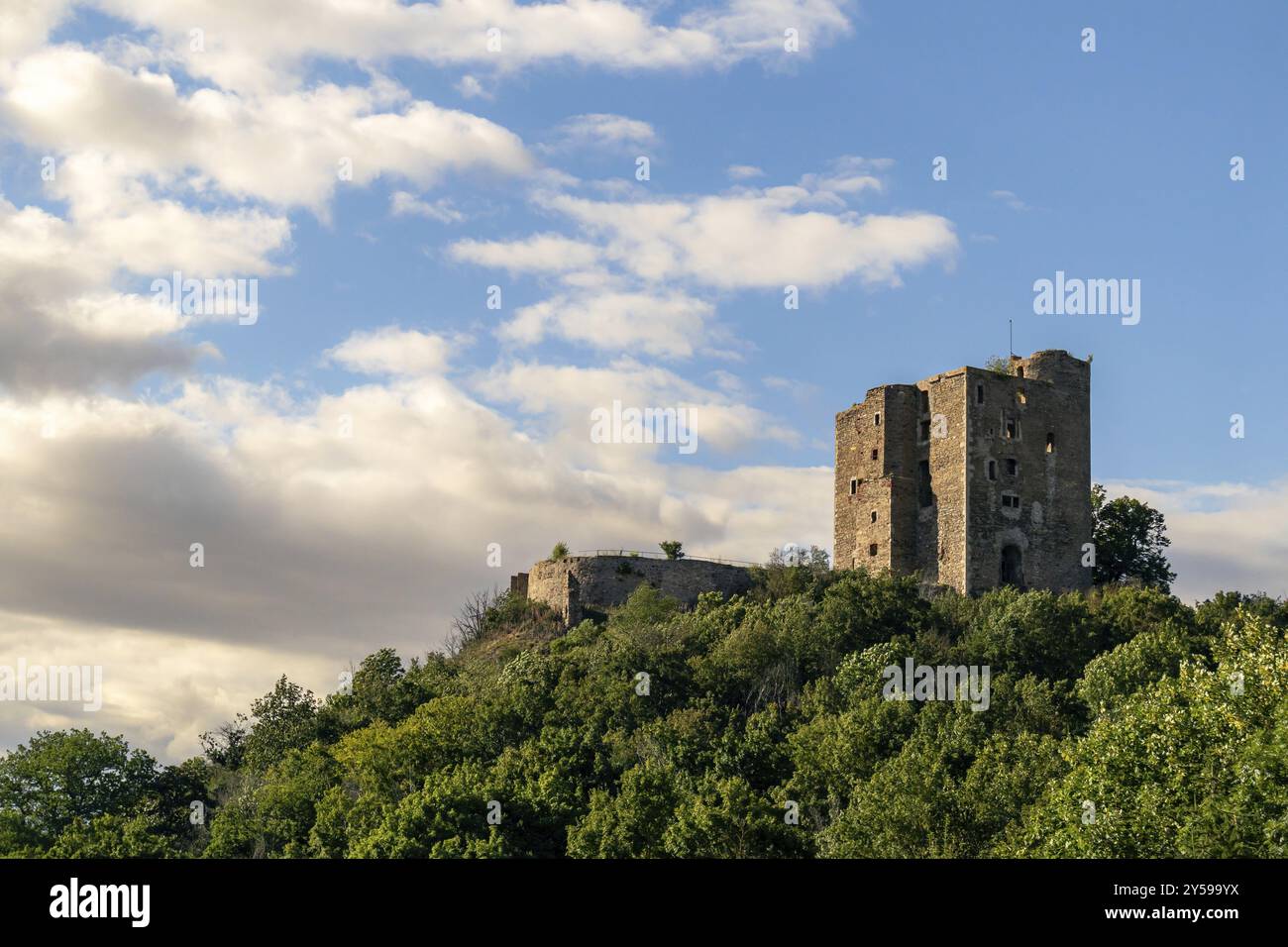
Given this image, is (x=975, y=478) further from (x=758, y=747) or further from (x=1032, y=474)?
(x=758, y=747)

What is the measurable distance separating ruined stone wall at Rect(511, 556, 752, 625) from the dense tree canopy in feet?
4.80

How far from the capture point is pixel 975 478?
68.9 metres

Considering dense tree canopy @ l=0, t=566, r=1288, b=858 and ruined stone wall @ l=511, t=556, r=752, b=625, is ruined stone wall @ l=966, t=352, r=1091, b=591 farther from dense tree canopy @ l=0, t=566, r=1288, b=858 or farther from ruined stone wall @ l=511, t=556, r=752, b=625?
ruined stone wall @ l=511, t=556, r=752, b=625

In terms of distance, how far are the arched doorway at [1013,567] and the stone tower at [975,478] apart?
4 centimetres

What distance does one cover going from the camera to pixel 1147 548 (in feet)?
247

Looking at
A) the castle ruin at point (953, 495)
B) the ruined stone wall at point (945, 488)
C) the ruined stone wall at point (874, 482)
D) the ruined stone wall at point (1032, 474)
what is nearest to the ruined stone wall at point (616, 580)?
the castle ruin at point (953, 495)

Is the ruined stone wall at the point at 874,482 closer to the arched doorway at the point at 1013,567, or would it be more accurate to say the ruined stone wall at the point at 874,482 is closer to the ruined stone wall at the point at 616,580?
the arched doorway at the point at 1013,567

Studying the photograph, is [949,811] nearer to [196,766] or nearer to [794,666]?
[794,666]

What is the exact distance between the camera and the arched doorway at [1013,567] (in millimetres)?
68950

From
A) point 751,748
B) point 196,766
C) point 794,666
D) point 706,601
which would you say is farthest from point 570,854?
point 196,766

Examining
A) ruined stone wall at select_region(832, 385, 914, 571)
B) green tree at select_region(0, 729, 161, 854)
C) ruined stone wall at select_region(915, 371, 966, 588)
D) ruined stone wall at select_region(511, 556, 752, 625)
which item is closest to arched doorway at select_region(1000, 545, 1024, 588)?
ruined stone wall at select_region(915, 371, 966, 588)

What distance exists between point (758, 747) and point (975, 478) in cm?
1944

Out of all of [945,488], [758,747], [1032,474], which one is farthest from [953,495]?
[758,747]
